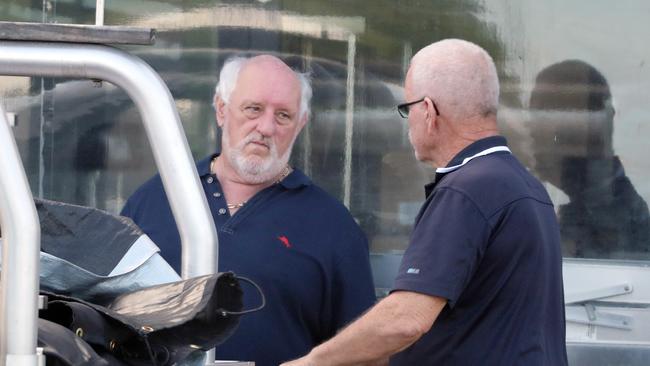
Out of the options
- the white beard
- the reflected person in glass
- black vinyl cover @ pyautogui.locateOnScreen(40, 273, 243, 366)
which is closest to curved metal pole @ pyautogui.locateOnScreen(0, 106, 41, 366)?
black vinyl cover @ pyautogui.locateOnScreen(40, 273, 243, 366)

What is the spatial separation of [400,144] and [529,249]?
127cm

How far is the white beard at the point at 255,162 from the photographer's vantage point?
4203mm

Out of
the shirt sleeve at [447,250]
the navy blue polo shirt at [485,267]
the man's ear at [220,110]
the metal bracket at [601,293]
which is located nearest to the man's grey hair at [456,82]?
the navy blue polo shirt at [485,267]

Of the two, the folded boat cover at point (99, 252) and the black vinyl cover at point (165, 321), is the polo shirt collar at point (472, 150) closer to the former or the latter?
the folded boat cover at point (99, 252)

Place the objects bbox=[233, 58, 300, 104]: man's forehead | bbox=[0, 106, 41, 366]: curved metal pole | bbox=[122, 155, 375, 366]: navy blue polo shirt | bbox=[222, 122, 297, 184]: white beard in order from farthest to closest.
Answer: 1. bbox=[233, 58, 300, 104]: man's forehead
2. bbox=[222, 122, 297, 184]: white beard
3. bbox=[122, 155, 375, 366]: navy blue polo shirt
4. bbox=[0, 106, 41, 366]: curved metal pole

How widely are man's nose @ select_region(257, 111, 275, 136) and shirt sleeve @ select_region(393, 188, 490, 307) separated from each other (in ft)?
3.78

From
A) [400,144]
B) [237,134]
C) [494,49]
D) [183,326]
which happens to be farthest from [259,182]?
[183,326]

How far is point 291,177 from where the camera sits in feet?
14.0

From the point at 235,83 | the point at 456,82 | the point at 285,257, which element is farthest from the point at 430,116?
the point at 235,83

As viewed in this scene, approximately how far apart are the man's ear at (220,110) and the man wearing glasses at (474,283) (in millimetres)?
1160

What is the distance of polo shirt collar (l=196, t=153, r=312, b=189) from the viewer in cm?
422

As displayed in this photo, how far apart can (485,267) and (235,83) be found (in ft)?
4.62

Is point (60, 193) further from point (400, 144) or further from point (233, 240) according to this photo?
point (400, 144)

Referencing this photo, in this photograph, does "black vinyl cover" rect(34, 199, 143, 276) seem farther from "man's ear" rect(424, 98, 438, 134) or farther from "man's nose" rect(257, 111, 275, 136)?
"man's nose" rect(257, 111, 275, 136)
